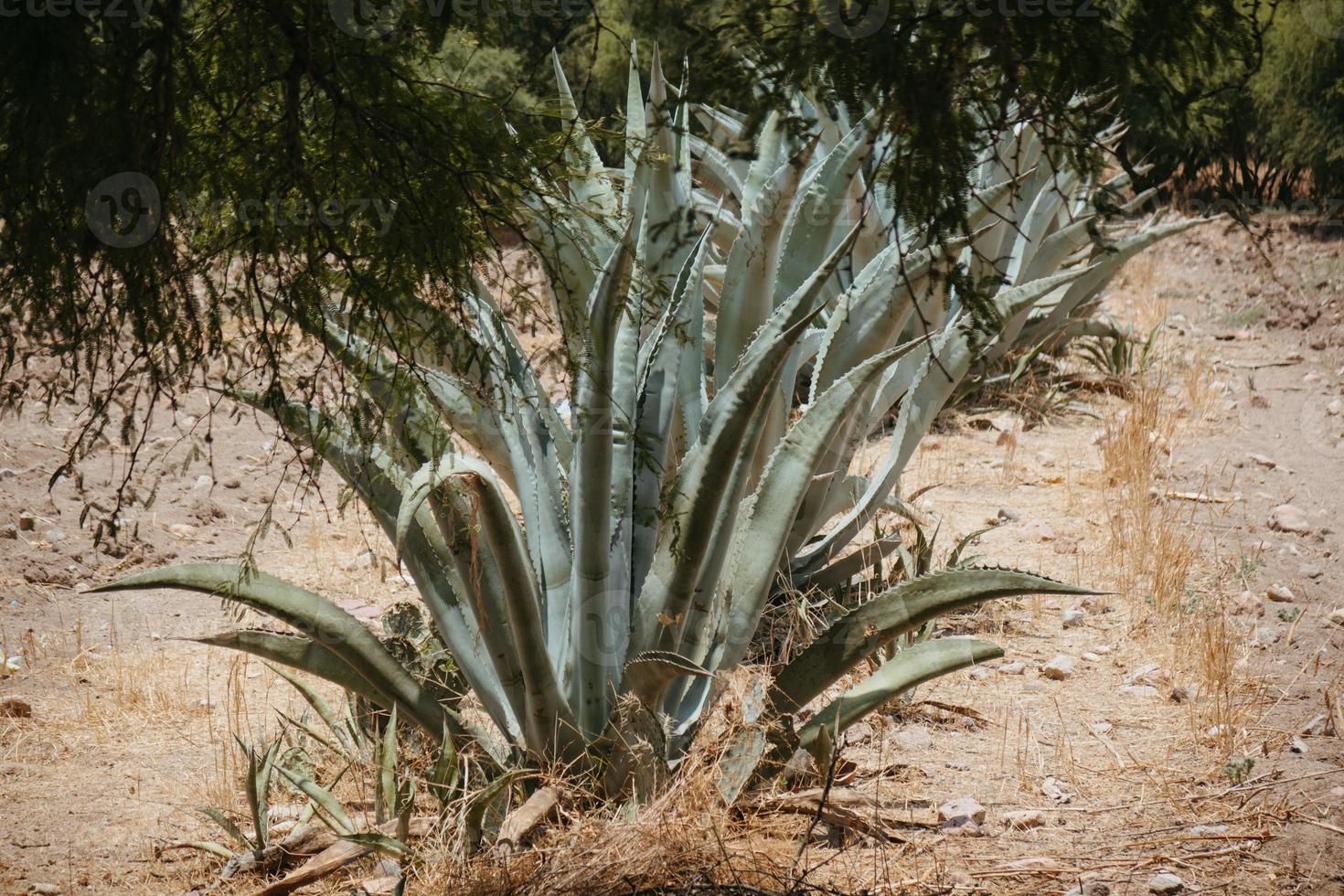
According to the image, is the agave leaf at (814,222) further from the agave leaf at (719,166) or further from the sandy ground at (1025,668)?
the sandy ground at (1025,668)

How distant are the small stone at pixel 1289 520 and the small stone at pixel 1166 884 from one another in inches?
104

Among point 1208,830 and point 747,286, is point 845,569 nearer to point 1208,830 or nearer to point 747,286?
point 747,286

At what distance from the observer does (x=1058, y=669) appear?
11.6ft

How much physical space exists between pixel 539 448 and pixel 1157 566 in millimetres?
2322

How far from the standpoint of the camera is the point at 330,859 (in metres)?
2.46

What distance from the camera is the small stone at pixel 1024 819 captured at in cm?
271

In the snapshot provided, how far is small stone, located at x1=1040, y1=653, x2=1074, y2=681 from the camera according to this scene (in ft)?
11.6

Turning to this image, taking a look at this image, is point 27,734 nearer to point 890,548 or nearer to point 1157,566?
point 890,548

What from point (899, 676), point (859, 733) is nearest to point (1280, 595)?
point (859, 733)

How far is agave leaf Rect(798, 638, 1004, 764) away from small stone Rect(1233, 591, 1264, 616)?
186 cm

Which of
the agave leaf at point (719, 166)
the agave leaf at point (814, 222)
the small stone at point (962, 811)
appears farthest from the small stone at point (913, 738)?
the agave leaf at point (719, 166)

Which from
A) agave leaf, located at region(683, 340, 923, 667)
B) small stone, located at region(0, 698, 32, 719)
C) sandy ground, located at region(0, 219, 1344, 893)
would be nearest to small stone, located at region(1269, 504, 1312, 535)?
sandy ground, located at region(0, 219, 1344, 893)

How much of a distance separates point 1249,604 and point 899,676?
201 cm

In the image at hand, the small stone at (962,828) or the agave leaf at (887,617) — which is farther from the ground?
the agave leaf at (887,617)
